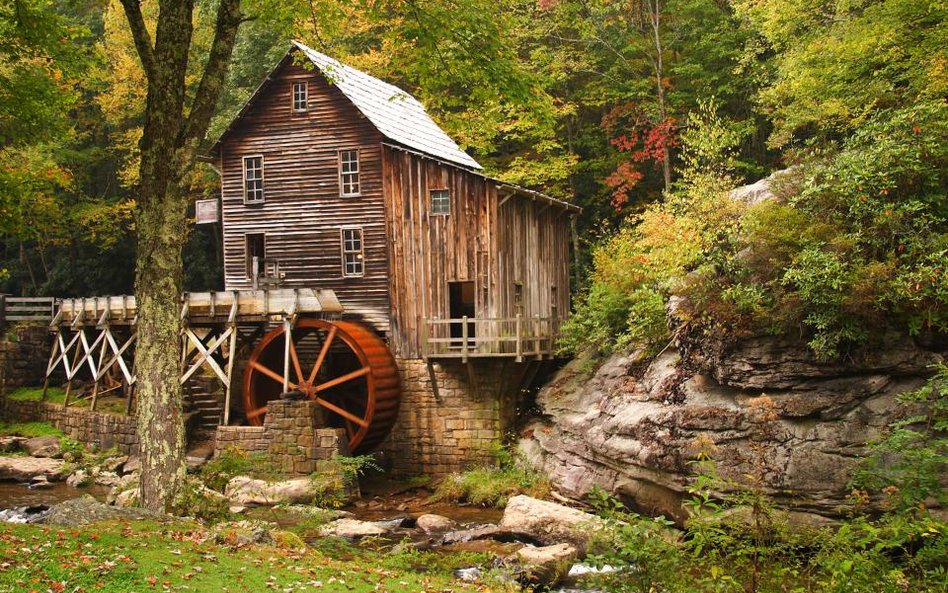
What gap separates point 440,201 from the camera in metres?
20.5

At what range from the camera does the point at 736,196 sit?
1711 centimetres

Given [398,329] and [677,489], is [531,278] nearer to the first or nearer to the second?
[398,329]

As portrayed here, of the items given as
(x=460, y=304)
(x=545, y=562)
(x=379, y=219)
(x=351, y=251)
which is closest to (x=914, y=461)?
(x=545, y=562)

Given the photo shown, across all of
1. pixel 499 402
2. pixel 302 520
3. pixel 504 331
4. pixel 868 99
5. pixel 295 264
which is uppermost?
pixel 868 99

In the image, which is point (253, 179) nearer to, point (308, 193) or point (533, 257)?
point (308, 193)

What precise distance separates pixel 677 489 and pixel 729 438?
4.18ft

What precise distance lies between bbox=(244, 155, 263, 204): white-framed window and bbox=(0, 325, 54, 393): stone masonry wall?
9.61m

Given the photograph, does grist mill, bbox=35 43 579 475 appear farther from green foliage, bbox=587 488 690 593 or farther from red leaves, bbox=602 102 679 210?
green foliage, bbox=587 488 690 593

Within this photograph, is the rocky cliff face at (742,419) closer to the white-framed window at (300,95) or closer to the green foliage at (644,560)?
the green foliage at (644,560)

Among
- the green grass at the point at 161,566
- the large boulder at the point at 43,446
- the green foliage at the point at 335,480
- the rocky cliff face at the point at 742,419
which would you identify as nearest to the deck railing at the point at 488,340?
the rocky cliff face at the point at 742,419

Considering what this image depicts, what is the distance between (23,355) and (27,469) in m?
7.12

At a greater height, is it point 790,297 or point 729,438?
A: point 790,297

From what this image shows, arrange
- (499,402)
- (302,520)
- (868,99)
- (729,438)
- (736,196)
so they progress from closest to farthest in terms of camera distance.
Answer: (729,438)
(302,520)
(868,99)
(736,196)
(499,402)

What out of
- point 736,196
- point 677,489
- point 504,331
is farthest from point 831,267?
point 504,331
